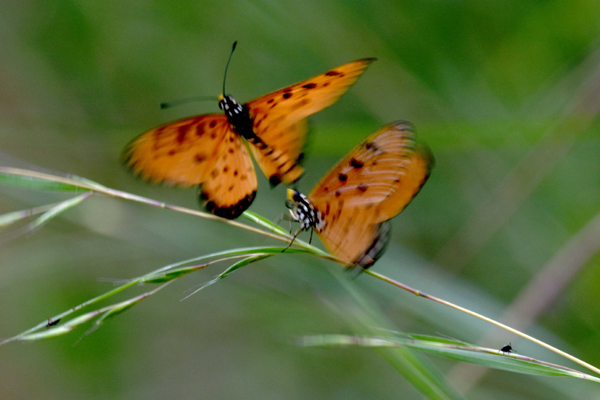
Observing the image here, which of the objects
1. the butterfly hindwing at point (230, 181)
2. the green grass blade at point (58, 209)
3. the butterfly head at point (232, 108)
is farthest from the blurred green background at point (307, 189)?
the green grass blade at point (58, 209)

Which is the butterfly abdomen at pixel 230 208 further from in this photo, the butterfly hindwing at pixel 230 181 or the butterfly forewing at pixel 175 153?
the butterfly forewing at pixel 175 153

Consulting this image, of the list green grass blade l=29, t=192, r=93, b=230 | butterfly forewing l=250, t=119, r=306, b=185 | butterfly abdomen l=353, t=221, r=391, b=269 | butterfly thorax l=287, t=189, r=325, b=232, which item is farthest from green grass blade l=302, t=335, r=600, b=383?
green grass blade l=29, t=192, r=93, b=230

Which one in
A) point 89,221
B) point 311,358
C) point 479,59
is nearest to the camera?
point 89,221

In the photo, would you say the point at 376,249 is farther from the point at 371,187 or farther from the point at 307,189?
the point at 307,189

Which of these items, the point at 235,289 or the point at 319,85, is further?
the point at 235,289

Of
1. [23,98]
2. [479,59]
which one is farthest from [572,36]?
[23,98]

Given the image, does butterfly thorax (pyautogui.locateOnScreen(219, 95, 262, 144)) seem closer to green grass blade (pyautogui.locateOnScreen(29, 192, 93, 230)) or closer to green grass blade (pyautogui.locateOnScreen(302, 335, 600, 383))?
green grass blade (pyautogui.locateOnScreen(29, 192, 93, 230))

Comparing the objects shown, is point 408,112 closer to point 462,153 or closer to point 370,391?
point 462,153
